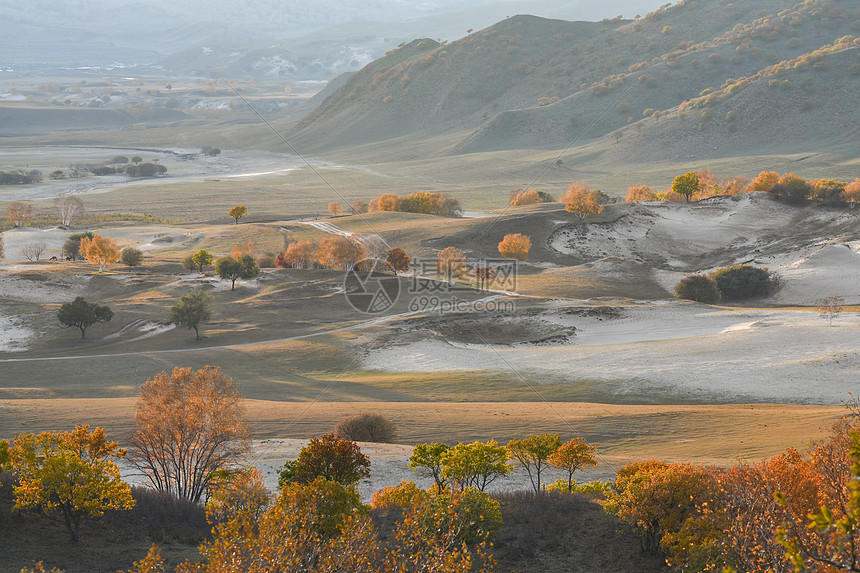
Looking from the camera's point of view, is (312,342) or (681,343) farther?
(312,342)

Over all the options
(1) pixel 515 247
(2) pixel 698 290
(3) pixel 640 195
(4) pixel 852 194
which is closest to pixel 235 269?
(1) pixel 515 247

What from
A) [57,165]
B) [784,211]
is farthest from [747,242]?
[57,165]

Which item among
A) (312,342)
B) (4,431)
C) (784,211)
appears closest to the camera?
(4,431)

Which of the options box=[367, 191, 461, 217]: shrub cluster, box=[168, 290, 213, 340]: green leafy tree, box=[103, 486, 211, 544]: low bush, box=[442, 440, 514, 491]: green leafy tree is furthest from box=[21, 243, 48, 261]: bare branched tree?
box=[442, 440, 514, 491]: green leafy tree

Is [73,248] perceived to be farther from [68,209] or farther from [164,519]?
[164,519]

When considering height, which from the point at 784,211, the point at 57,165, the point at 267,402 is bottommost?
the point at 267,402

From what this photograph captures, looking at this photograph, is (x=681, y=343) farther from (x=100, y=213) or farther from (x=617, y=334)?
(x=100, y=213)
